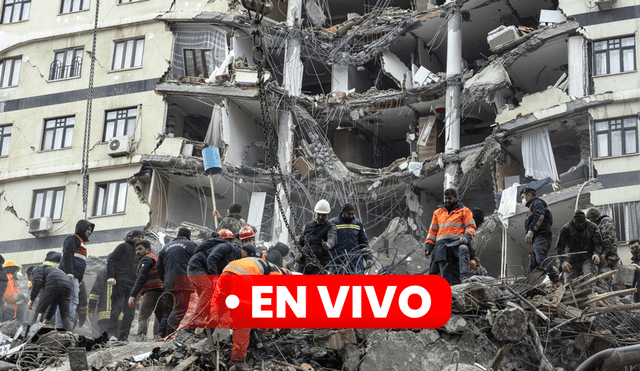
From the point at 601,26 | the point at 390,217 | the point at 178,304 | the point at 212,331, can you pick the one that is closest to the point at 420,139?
the point at 390,217

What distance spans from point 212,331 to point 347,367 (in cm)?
201

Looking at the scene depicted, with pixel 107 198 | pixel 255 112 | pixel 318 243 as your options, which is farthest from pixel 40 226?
pixel 318 243

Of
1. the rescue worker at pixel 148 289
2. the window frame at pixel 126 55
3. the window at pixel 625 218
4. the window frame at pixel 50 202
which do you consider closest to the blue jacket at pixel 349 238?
the rescue worker at pixel 148 289

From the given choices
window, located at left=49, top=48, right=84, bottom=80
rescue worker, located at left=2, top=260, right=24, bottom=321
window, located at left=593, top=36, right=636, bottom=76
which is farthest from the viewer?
window, located at left=49, top=48, right=84, bottom=80

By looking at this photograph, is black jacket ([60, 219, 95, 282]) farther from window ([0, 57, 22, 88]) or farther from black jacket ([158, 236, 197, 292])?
window ([0, 57, 22, 88])

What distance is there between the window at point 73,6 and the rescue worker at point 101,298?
65.7ft

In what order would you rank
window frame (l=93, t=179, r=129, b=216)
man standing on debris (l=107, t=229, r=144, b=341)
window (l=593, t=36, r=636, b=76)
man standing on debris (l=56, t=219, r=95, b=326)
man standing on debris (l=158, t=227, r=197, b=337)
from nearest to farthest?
man standing on debris (l=158, t=227, r=197, b=337), man standing on debris (l=56, t=219, r=95, b=326), man standing on debris (l=107, t=229, r=144, b=341), window (l=593, t=36, r=636, b=76), window frame (l=93, t=179, r=129, b=216)

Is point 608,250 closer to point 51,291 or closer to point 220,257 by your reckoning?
point 220,257

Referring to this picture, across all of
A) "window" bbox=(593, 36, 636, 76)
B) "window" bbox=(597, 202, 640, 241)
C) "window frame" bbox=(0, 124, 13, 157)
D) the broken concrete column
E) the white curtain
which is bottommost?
the broken concrete column

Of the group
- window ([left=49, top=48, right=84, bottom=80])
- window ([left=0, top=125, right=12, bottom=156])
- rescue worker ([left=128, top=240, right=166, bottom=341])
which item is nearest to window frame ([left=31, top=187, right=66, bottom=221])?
window ([left=0, top=125, right=12, bottom=156])

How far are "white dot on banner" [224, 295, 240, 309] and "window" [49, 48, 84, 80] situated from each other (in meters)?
24.6

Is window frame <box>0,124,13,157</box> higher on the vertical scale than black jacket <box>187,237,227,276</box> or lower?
higher

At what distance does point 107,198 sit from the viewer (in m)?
32.8

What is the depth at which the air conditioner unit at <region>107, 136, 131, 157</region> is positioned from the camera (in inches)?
1286
